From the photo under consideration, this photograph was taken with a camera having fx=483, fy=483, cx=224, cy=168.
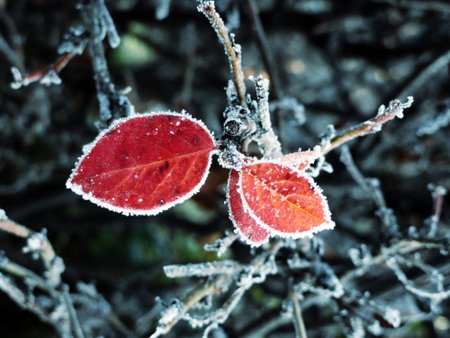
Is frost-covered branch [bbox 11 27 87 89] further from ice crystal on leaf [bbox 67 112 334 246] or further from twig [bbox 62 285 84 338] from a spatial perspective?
twig [bbox 62 285 84 338]

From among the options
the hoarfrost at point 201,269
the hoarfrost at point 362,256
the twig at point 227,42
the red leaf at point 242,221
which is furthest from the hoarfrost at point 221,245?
the hoarfrost at point 362,256

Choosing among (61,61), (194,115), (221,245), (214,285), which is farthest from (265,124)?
(194,115)

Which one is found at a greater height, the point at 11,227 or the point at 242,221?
the point at 11,227

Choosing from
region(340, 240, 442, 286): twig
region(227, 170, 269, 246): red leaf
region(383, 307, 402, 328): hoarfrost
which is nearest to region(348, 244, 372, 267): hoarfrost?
region(340, 240, 442, 286): twig

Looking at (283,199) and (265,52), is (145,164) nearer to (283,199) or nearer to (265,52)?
(283,199)

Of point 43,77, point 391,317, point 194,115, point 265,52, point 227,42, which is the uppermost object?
point 194,115

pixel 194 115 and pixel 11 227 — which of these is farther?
Answer: pixel 194 115

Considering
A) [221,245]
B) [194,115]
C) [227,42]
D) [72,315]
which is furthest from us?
[194,115]

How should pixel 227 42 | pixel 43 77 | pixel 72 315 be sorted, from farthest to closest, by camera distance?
pixel 72 315 → pixel 43 77 → pixel 227 42
